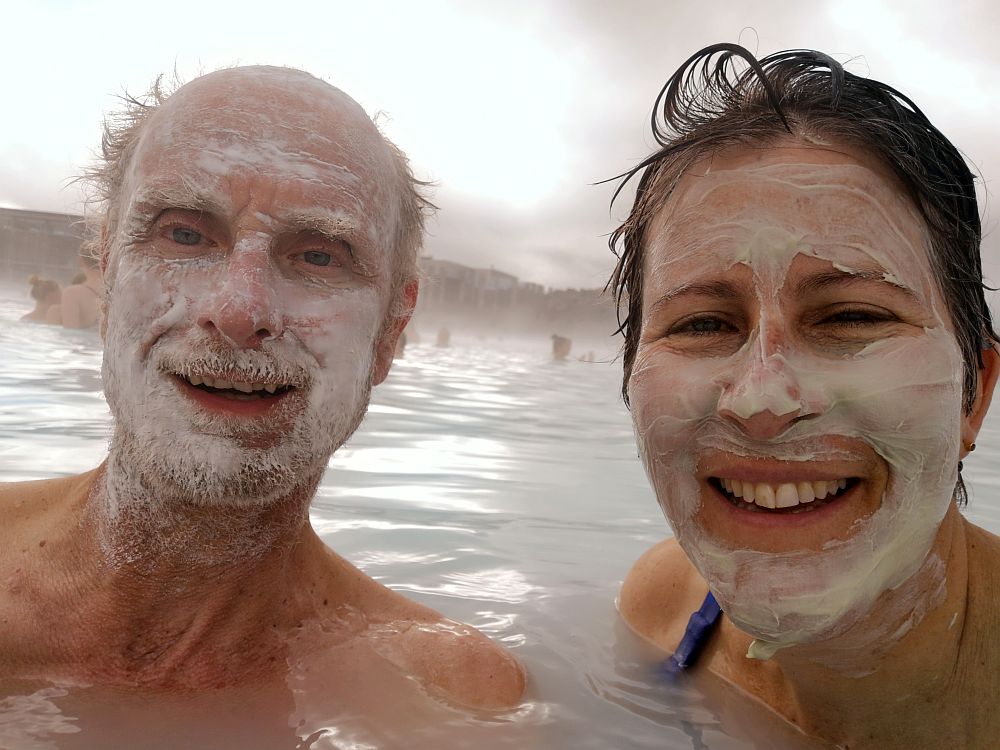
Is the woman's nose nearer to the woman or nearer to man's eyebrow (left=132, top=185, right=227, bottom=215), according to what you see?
the woman

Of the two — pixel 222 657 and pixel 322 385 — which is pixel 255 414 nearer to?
pixel 322 385

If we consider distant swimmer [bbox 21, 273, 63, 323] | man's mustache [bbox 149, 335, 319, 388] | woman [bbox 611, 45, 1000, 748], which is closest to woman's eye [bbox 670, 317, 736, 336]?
woman [bbox 611, 45, 1000, 748]

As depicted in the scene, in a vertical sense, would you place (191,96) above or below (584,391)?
above

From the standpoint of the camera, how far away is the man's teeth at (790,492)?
1.65 meters

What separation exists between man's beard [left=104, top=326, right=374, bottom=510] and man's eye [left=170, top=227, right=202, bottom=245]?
0.89 ft

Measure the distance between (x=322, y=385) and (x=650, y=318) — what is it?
859 millimetres

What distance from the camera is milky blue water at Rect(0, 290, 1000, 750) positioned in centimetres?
230

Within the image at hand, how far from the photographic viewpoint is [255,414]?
192cm

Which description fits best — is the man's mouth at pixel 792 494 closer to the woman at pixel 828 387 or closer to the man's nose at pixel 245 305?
the woman at pixel 828 387

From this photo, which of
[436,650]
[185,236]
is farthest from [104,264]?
[436,650]

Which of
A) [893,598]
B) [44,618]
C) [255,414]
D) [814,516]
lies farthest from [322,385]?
[893,598]

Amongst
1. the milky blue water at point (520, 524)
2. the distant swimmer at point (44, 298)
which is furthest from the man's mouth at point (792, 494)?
the distant swimmer at point (44, 298)

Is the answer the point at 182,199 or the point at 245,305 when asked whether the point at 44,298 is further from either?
the point at 245,305

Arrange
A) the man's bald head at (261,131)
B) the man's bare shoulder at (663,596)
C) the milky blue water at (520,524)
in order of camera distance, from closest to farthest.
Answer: the man's bald head at (261,131), the milky blue water at (520,524), the man's bare shoulder at (663,596)
